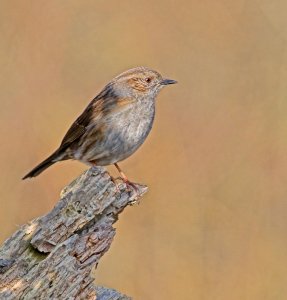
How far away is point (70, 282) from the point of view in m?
5.71

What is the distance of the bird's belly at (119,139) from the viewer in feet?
26.4

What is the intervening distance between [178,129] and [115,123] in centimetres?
158

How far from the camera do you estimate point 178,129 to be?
966cm

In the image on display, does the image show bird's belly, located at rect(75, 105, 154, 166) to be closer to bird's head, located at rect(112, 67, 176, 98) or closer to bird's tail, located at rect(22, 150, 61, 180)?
bird's head, located at rect(112, 67, 176, 98)

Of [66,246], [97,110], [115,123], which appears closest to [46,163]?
[97,110]

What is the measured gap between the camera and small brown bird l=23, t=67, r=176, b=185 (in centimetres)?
809

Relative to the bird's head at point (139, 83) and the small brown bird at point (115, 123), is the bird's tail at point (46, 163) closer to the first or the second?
the small brown bird at point (115, 123)

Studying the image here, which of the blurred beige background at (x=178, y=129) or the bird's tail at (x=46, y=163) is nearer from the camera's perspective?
the bird's tail at (x=46, y=163)

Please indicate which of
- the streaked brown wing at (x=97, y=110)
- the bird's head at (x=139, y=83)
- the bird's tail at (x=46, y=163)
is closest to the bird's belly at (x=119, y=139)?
the streaked brown wing at (x=97, y=110)

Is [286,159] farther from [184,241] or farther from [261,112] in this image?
[184,241]

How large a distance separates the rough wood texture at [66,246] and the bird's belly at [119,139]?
5.41ft

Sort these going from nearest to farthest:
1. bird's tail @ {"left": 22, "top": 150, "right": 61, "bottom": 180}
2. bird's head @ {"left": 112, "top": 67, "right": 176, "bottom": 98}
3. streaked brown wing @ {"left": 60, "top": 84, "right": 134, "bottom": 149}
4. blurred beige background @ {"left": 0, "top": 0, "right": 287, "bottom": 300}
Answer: streaked brown wing @ {"left": 60, "top": 84, "right": 134, "bottom": 149}, bird's head @ {"left": 112, "top": 67, "right": 176, "bottom": 98}, bird's tail @ {"left": 22, "top": 150, "right": 61, "bottom": 180}, blurred beige background @ {"left": 0, "top": 0, "right": 287, "bottom": 300}

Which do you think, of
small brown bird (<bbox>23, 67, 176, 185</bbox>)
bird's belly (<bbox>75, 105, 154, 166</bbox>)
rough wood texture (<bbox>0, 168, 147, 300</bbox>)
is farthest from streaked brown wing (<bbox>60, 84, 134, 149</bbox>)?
Result: rough wood texture (<bbox>0, 168, 147, 300</bbox>)

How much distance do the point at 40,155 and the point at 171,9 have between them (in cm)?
189
